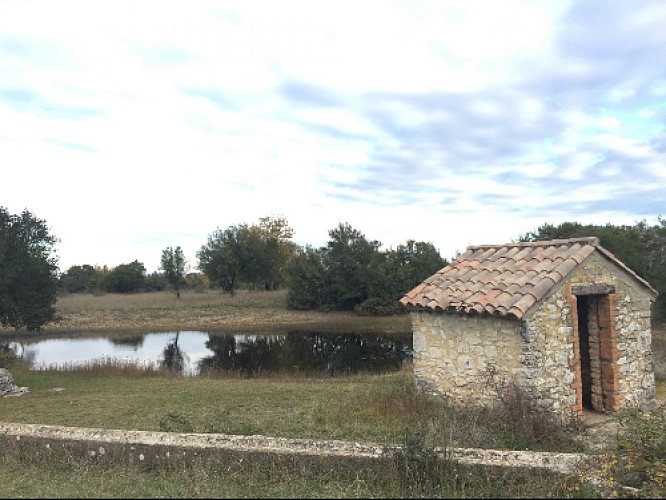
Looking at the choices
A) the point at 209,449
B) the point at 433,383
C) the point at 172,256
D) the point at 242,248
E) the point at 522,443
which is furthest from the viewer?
the point at 172,256

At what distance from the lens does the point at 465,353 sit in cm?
885

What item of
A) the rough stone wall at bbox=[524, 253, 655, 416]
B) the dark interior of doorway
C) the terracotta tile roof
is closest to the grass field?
the rough stone wall at bbox=[524, 253, 655, 416]

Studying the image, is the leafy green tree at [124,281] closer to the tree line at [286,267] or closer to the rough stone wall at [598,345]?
the tree line at [286,267]

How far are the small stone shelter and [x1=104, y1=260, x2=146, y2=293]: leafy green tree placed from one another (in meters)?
58.2

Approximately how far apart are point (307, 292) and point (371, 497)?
119 ft

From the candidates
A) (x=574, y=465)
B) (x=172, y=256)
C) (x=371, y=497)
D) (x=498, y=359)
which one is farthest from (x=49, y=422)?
(x=172, y=256)

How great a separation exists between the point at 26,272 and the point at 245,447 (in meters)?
21.6

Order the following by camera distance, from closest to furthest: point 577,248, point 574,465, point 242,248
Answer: point 574,465
point 577,248
point 242,248

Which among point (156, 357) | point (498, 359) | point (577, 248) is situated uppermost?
point (577, 248)

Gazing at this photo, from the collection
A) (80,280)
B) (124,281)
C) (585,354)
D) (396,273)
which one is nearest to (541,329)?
(585,354)

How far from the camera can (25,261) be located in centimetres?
2325

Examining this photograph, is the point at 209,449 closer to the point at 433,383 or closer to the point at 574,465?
the point at 574,465

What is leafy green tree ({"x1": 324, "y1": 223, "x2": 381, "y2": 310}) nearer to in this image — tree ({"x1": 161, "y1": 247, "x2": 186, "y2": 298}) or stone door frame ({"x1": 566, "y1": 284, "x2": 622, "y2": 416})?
tree ({"x1": 161, "y1": 247, "x2": 186, "y2": 298})

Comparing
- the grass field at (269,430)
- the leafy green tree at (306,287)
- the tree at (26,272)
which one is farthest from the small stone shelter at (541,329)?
the leafy green tree at (306,287)
